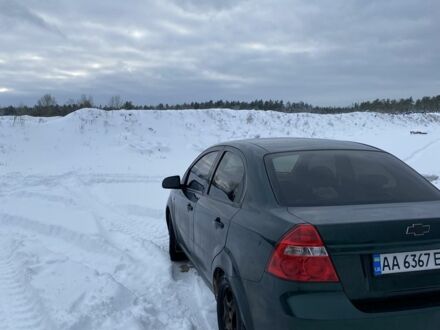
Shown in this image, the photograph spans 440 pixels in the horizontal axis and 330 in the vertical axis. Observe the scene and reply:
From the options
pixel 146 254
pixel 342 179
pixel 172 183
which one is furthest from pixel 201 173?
pixel 342 179

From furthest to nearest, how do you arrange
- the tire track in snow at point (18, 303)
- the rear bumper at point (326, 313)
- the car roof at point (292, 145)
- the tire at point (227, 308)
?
the tire track in snow at point (18, 303), the car roof at point (292, 145), the tire at point (227, 308), the rear bumper at point (326, 313)

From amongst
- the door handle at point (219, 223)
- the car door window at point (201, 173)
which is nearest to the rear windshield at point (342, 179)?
the door handle at point (219, 223)

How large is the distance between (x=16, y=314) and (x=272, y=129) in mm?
20841

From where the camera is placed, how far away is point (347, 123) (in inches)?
1142

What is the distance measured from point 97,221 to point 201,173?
3.44 m

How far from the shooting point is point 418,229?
258 centimetres

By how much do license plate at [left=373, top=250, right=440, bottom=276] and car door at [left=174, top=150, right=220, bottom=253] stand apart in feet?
6.88

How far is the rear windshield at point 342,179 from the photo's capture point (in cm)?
310

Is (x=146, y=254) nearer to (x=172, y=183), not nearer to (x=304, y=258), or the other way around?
(x=172, y=183)

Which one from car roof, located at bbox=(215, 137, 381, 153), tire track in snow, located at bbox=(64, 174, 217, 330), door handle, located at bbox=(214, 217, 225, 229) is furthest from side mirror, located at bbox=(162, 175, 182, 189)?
door handle, located at bbox=(214, 217, 225, 229)

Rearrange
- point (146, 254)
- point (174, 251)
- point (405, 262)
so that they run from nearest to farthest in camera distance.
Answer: point (405, 262) → point (174, 251) → point (146, 254)

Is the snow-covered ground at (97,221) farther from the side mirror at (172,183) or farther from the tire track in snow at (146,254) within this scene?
the side mirror at (172,183)

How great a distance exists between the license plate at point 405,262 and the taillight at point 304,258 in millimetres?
250

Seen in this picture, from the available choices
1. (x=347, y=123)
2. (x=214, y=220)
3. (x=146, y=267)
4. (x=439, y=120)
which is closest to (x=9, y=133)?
(x=146, y=267)
